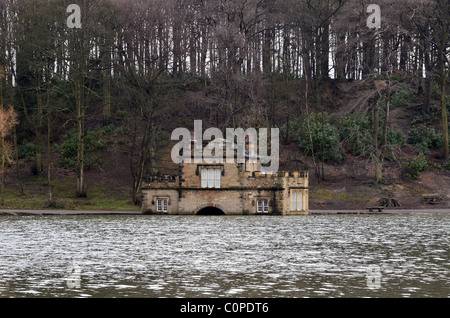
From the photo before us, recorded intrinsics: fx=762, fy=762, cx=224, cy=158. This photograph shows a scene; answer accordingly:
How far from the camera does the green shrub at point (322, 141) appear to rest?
8000 centimetres

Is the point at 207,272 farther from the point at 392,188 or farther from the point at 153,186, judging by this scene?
the point at 392,188

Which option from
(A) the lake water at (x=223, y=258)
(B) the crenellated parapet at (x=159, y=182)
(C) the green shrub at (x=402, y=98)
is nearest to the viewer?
(A) the lake water at (x=223, y=258)

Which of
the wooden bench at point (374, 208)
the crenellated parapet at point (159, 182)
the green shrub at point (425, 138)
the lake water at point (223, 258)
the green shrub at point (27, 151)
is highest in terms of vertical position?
the green shrub at point (425, 138)

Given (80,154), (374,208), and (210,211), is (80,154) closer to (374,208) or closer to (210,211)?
(210,211)

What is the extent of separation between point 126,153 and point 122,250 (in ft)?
150

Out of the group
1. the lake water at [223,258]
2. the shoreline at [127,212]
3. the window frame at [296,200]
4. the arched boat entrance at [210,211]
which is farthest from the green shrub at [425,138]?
the lake water at [223,258]

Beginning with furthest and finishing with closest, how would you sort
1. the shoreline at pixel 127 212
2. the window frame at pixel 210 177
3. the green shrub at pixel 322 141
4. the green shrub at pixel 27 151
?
the green shrub at pixel 27 151, the green shrub at pixel 322 141, the window frame at pixel 210 177, the shoreline at pixel 127 212

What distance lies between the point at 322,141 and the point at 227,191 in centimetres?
1812

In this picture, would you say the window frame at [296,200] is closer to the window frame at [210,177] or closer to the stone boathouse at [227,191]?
the stone boathouse at [227,191]

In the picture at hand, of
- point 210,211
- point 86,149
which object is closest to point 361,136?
point 210,211

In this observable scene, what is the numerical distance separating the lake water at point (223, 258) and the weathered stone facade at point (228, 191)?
7631mm

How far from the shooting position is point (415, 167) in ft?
247

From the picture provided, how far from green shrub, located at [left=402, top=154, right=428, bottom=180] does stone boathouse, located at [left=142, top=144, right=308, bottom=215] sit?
48.2 feet
